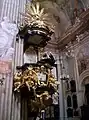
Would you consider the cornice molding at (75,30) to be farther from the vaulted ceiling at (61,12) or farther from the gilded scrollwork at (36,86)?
the gilded scrollwork at (36,86)

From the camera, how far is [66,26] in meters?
14.8

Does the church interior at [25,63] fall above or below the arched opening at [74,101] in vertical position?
above

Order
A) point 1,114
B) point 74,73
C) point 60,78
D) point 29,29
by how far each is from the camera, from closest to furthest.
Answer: point 1,114
point 29,29
point 74,73
point 60,78

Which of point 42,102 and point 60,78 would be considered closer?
point 42,102

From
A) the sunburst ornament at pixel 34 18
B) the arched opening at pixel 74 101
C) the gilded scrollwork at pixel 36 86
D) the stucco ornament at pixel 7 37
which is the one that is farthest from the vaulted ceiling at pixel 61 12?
the gilded scrollwork at pixel 36 86

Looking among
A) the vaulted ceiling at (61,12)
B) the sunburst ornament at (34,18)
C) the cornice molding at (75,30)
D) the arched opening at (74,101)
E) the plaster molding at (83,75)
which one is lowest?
the arched opening at (74,101)

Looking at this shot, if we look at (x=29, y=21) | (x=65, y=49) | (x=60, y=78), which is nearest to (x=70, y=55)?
(x=65, y=49)

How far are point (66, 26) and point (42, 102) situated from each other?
1077cm

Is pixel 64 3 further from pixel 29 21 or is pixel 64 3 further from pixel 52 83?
pixel 52 83

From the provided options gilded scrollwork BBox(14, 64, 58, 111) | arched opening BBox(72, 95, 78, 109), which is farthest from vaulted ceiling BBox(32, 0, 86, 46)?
gilded scrollwork BBox(14, 64, 58, 111)

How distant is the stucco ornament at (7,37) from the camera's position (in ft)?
16.8

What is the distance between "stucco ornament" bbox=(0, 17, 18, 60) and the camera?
5.12 m

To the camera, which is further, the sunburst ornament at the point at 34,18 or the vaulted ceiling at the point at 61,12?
the vaulted ceiling at the point at 61,12

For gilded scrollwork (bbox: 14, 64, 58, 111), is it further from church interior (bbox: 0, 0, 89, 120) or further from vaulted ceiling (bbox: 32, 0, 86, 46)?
vaulted ceiling (bbox: 32, 0, 86, 46)
